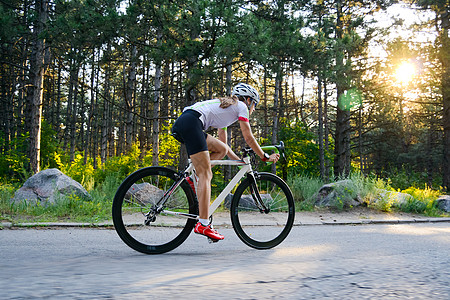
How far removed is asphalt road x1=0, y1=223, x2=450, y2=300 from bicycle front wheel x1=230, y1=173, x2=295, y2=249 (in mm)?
170

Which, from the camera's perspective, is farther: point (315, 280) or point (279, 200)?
point (279, 200)

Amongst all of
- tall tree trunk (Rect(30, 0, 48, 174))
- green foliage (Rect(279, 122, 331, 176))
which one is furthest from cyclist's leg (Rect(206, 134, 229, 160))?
green foliage (Rect(279, 122, 331, 176))

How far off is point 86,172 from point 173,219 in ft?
39.1

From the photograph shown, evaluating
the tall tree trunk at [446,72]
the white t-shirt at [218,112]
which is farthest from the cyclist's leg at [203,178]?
the tall tree trunk at [446,72]

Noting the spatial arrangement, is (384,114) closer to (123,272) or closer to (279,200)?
(279,200)

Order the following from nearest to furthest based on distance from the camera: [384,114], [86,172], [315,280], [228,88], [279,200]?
[315,280] < [279,200] < [228,88] < [86,172] < [384,114]

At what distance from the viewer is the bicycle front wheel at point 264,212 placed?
4586mm

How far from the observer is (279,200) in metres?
5.05

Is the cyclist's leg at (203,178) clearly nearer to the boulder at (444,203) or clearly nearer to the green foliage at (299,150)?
the boulder at (444,203)

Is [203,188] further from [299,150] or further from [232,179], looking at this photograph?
[299,150]

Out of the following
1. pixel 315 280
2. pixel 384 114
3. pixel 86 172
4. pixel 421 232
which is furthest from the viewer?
pixel 384 114

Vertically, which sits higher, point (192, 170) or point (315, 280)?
point (192, 170)

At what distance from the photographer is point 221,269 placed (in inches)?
126

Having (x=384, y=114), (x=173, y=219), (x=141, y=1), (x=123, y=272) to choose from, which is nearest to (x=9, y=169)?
(x=141, y=1)
